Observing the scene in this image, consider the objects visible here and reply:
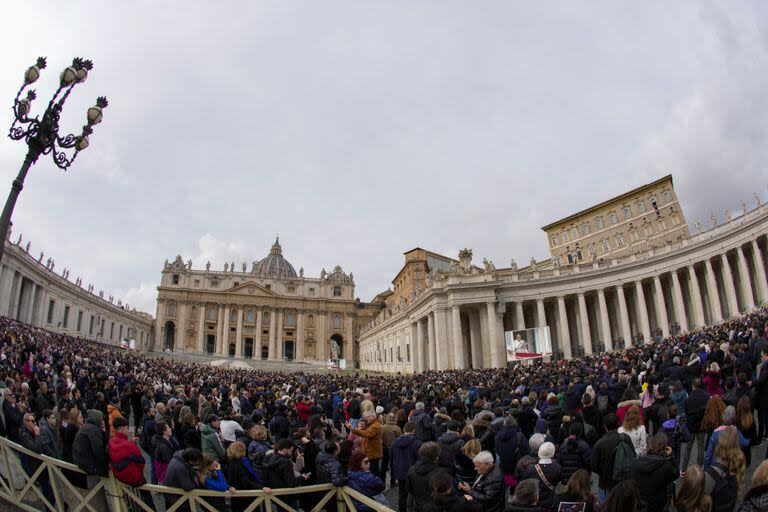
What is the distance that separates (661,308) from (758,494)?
40.9 metres

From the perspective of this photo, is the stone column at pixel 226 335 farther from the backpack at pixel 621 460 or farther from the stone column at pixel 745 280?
the backpack at pixel 621 460

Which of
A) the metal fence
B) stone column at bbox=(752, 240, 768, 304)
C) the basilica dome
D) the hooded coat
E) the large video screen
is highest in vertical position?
the basilica dome

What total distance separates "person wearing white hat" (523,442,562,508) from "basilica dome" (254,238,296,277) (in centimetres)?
10128

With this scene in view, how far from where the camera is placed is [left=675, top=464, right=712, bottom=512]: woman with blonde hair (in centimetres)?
368

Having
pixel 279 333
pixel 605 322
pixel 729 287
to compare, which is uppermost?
pixel 279 333

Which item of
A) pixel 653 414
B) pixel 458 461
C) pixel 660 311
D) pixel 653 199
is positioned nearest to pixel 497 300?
pixel 660 311

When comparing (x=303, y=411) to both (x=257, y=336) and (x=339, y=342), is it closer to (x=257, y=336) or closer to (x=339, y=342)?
(x=257, y=336)

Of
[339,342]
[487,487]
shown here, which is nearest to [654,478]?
[487,487]

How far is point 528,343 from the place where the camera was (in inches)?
1209

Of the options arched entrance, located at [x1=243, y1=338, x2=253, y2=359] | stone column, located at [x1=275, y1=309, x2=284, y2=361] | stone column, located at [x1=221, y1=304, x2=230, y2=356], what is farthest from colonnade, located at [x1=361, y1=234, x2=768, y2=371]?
arched entrance, located at [x1=243, y1=338, x2=253, y2=359]

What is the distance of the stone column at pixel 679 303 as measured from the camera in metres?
37.6

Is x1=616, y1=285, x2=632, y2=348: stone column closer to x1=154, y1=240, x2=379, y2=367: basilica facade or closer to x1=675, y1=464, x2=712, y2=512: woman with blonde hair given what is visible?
x1=675, y1=464, x2=712, y2=512: woman with blonde hair

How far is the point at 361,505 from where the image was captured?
18.3 feet

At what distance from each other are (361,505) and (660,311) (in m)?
40.7
